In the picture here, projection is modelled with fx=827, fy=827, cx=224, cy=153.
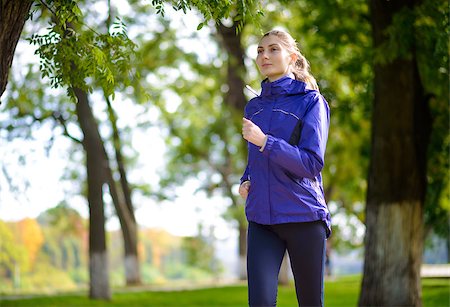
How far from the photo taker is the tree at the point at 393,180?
11.0 meters

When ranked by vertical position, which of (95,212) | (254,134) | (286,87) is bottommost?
(254,134)

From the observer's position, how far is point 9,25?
5184mm

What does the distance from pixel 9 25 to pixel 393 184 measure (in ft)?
22.9

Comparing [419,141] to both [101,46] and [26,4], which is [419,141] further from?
[26,4]

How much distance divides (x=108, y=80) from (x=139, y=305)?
10642mm

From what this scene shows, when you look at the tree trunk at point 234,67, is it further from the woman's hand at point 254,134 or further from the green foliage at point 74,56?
the woman's hand at point 254,134

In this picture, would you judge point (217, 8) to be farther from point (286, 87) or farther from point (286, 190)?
point (286, 190)

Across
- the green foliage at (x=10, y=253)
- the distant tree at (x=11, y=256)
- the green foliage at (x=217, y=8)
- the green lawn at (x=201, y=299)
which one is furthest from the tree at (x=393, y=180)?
the distant tree at (x=11, y=256)

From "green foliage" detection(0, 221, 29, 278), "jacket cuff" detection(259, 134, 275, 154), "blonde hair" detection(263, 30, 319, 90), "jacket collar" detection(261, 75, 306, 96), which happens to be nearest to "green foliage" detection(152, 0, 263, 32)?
"blonde hair" detection(263, 30, 319, 90)

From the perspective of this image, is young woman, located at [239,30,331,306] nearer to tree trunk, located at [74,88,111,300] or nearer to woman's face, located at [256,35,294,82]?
woman's face, located at [256,35,294,82]

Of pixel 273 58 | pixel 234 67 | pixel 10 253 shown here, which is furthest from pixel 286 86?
pixel 10 253

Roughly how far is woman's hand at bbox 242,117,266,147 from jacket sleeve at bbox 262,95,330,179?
0.10ft

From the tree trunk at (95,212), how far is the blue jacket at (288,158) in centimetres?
1329

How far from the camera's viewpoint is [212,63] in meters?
21.4
